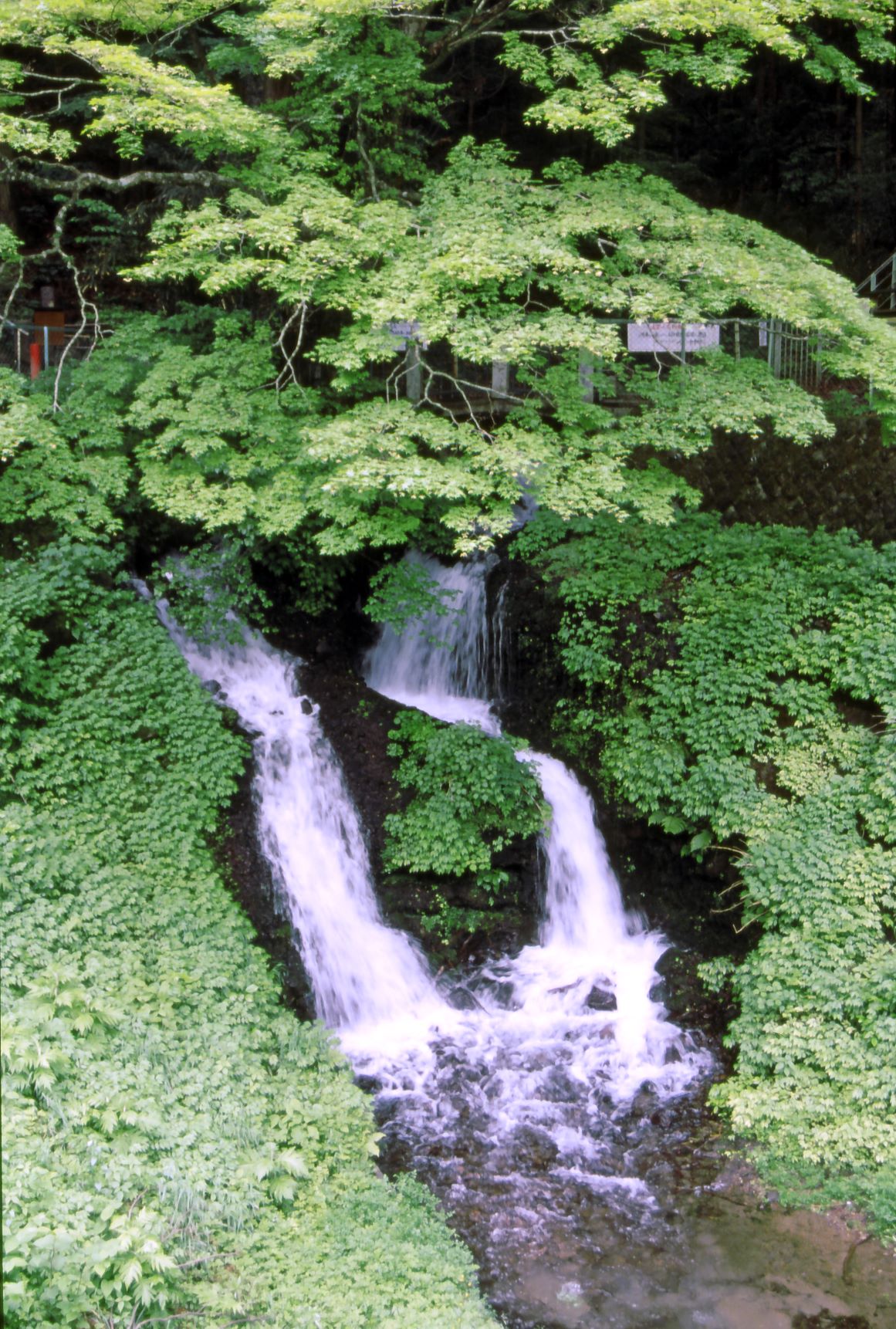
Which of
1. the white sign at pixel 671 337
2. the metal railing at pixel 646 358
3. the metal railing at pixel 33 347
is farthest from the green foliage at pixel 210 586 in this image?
the white sign at pixel 671 337

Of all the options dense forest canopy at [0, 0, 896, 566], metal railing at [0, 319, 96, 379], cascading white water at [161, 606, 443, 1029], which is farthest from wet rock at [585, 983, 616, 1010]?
metal railing at [0, 319, 96, 379]

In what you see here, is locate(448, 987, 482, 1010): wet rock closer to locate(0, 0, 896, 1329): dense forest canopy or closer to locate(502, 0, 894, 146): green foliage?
locate(0, 0, 896, 1329): dense forest canopy

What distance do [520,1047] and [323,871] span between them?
2525mm

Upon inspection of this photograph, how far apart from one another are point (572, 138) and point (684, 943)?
716 inches

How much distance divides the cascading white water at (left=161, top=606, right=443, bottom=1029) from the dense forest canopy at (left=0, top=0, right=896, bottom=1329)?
72 centimetres

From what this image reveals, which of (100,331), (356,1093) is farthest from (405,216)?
(356,1093)

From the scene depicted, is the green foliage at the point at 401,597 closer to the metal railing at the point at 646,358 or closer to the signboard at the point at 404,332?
the metal railing at the point at 646,358

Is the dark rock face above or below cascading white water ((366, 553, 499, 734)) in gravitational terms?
above

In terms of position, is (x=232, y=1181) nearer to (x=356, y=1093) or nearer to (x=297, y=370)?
(x=356, y=1093)

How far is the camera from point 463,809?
32.3 feet

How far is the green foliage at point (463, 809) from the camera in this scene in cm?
975

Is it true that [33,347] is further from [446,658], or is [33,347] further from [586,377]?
[586,377]

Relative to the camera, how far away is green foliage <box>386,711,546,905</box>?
32.0ft

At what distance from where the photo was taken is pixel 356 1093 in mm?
7090
